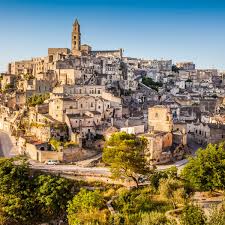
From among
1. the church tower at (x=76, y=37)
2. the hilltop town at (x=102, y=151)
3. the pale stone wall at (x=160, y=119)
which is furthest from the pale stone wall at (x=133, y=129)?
the church tower at (x=76, y=37)

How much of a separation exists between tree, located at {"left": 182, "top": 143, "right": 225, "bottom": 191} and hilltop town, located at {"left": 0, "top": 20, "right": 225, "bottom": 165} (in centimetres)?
855

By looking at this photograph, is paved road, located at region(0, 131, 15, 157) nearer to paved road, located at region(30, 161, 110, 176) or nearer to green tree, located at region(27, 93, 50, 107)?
paved road, located at region(30, 161, 110, 176)

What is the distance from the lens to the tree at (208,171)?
31.0 metres

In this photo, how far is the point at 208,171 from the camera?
3170cm

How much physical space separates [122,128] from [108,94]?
922cm

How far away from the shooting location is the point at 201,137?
49969 millimetres

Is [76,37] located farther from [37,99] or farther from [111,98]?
[111,98]

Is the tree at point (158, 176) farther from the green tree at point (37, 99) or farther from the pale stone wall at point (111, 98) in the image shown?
the green tree at point (37, 99)

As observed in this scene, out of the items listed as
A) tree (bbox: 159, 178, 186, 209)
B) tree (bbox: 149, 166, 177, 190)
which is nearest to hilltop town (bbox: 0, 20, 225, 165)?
tree (bbox: 149, 166, 177, 190)

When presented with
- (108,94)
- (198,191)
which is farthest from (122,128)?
(198,191)

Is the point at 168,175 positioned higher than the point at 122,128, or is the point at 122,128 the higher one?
the point at 122,128

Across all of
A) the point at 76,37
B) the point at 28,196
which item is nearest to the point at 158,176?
the point at 28,196

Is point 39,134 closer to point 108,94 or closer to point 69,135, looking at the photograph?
point 69,135

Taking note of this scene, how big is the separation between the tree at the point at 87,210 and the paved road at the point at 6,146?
46.8ft
